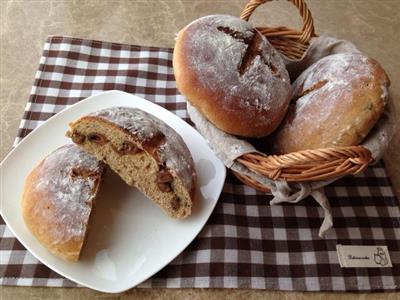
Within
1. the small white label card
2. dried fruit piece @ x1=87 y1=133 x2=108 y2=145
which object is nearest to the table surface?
the small white label card

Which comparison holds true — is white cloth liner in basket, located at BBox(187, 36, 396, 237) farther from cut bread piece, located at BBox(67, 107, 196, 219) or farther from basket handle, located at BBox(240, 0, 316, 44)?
basket handle, located at BBox(240, 0, 316, 44)

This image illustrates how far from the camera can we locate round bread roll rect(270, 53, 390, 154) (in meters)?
0.98

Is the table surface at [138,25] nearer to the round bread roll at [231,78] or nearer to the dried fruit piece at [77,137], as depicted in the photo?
the dried fruit piece at [77,137]

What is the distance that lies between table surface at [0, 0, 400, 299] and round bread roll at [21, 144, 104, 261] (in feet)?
0.89

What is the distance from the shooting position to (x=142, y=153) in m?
0.97

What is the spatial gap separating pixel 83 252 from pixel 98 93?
0.53 metres

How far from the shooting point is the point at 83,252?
0.95 meters

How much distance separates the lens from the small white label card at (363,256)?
103 centimetres

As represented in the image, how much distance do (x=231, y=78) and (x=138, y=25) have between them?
2.34 feet

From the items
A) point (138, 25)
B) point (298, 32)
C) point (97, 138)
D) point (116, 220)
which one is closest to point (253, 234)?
point (116, 220)

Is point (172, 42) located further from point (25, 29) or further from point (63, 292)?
point (63, 292)

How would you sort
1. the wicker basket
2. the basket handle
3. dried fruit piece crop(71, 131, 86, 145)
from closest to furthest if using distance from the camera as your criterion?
the wicker basket → dried fruit piece crop(71, 131, 86, 145) → the basket handle

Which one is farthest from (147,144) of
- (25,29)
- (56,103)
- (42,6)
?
(42,6)

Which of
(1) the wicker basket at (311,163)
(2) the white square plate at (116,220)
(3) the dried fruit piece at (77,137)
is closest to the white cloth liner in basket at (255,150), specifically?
(1) the wicker basket at (311,163)
